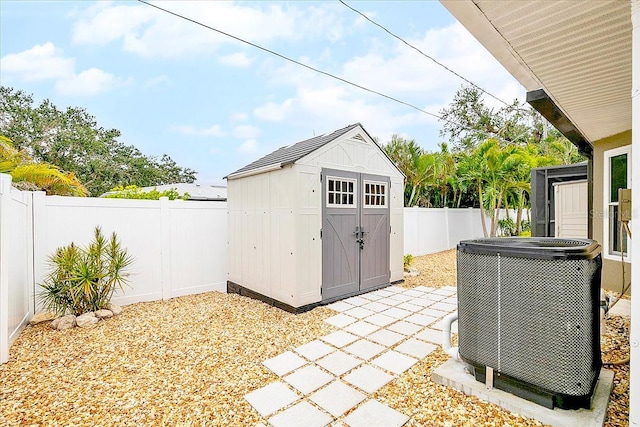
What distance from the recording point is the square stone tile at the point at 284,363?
9.29 feet

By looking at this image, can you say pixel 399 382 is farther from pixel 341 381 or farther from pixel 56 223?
pixel 56 223

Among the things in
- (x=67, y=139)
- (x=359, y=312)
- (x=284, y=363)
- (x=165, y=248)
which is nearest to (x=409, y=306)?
(x=359, y=312)

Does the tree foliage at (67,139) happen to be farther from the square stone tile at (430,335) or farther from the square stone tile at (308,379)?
the square stone tile at (430,335)

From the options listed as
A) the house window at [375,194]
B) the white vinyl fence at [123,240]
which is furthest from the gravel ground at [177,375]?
the house window at [375,194]

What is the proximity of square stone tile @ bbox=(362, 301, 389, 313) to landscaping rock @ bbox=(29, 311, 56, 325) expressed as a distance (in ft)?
13.8

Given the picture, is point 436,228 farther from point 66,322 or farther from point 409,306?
point 66,322

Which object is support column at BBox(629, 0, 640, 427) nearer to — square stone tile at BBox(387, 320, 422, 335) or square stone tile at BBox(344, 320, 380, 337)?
square stone tile at BBox(387, 320, 422, 335)

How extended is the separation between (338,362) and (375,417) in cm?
84

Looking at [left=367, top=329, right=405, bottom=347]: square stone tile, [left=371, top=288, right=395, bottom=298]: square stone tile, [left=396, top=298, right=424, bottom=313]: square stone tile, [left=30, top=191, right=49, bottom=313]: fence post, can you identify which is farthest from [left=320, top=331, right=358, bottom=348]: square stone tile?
[left=30, top=191, right=49, bottom=313]: fence post

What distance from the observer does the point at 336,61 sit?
915cm

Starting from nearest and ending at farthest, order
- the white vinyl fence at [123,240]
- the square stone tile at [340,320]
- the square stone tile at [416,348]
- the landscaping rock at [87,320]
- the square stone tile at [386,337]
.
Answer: the square stone tile at [416,348]
the white vinyl fence at [123,240]
the square stone tile at [386,337]
the landscaping rock at [87,320]
the square stone tile at [340,320]

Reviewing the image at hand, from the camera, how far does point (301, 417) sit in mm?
2172

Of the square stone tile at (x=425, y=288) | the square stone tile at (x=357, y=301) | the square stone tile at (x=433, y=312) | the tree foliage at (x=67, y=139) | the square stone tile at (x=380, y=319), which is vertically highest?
the tree foliage at (x=67, y=139)

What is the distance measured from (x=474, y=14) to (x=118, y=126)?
2089 centimetres
